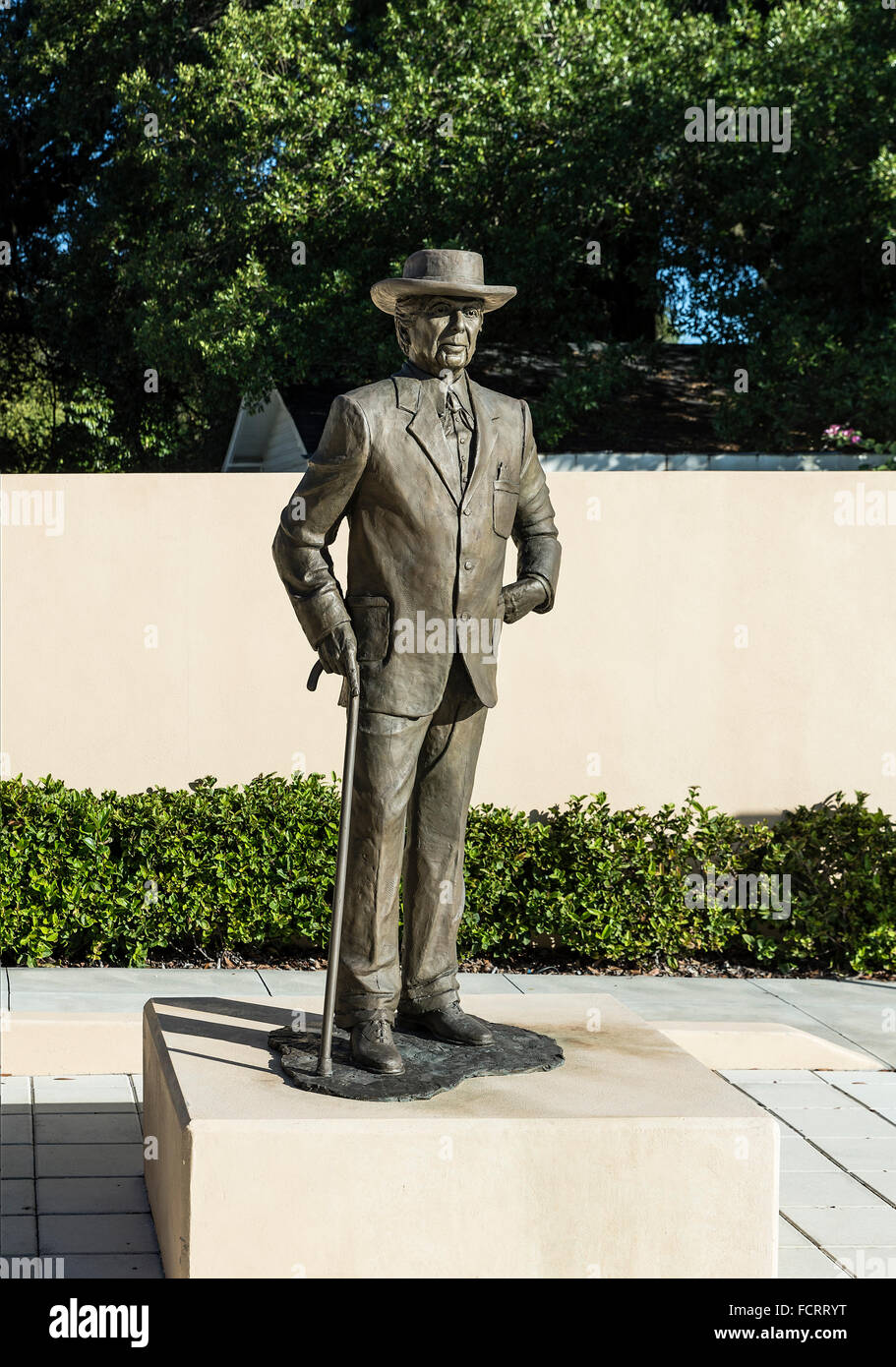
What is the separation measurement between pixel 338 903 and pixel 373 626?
79 centimetres

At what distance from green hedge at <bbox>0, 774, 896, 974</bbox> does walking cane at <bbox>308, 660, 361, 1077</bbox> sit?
3.19 m

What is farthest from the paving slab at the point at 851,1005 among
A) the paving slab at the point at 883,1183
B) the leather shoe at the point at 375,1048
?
the leather shoe at the point at 375,1048

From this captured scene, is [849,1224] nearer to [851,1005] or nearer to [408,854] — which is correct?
[408,854]

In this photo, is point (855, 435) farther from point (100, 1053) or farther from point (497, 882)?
point (100, 1053)

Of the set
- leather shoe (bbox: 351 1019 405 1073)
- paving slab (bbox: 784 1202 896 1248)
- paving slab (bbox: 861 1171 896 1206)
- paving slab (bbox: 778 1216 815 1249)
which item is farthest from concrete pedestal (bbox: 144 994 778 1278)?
paving slab (bbox: 861 1171 896 1206)

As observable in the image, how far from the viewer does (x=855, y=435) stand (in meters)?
12.3

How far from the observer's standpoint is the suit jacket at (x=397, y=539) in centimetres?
417

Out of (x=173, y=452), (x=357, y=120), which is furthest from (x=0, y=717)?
(x=173, y=452)

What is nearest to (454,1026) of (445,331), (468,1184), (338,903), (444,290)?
(338,903)

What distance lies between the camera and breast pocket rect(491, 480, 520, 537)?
14.1ft

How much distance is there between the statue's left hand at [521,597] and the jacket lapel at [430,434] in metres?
0.36

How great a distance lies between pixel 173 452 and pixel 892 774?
13.1 m

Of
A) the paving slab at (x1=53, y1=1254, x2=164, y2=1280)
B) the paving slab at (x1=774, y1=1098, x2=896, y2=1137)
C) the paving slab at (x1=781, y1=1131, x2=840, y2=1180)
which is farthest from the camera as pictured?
the paving slab at (x1=774, y1=1098, x2=896, y2=1137)

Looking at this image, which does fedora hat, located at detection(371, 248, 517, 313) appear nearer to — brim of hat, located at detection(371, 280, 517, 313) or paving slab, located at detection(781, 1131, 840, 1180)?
brim of hat, located at detection(371, 280, 517, 313)
